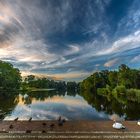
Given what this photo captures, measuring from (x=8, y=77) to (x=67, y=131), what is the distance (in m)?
78.3

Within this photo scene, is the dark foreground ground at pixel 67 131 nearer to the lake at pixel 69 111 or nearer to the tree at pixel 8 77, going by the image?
the lake at pixel 69 111

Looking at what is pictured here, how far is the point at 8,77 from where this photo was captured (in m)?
96.9

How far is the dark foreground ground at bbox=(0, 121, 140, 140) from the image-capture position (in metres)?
19.9

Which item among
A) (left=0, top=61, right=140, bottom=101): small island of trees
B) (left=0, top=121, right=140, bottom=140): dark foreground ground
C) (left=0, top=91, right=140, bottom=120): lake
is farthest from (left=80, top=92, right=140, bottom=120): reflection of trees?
(left=0, top=121, right=140, bottom=140): dark foreground ground

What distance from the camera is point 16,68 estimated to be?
116812 mm

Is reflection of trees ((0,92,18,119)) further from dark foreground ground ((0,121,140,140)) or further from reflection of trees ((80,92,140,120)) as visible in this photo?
reflection of trees ((80,92,140,120))

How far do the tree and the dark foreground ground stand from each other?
6822cm

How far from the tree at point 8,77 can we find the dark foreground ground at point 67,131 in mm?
68223

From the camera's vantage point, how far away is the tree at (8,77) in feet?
303

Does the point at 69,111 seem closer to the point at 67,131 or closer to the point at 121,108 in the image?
the point at 121,108

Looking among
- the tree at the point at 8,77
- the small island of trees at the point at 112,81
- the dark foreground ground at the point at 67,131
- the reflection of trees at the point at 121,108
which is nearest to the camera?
the dark foreground ground at the point at 67,131

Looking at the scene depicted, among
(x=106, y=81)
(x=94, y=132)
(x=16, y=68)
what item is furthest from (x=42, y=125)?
(x=106, y=81)

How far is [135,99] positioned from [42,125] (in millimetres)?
41970

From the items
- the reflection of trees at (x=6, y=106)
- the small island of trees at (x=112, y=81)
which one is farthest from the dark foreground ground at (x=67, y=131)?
the small island of trees at (x=112, y=81)
